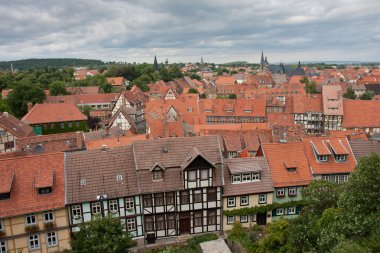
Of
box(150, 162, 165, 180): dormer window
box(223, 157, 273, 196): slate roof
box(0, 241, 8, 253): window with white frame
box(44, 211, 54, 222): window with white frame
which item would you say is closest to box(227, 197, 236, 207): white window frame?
box(223, 157, 273, 196): slate roof

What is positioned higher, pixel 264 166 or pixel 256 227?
pixel 264 166

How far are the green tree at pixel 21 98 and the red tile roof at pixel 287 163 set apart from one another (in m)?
68.1

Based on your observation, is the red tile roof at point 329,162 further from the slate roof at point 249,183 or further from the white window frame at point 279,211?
the slate roof at point 249,183

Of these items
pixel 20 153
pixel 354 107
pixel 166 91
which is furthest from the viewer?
pixel 166 91

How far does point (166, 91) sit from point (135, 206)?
3405 inches

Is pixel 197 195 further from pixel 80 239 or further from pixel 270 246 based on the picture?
pixel 80 239

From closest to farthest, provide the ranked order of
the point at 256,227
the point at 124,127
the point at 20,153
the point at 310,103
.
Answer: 1. the point at 256,227
2. the point at 20,153
3. the point at 124,127
4. the point at 310,103

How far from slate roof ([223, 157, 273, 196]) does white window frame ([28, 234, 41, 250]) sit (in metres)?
16.4

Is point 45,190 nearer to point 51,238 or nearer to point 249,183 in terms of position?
point 51,238

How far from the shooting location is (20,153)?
4166 cm

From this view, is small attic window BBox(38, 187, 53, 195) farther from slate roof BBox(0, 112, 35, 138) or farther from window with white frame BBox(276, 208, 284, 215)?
slate roof BBox(0, 112, 35, 138)

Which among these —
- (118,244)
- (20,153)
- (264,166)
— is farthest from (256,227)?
(20,153)

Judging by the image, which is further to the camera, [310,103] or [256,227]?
[310,103]

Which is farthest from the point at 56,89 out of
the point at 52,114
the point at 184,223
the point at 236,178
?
the point at 236,178
